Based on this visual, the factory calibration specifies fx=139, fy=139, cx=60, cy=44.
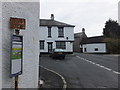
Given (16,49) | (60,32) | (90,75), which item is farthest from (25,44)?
(60,32)

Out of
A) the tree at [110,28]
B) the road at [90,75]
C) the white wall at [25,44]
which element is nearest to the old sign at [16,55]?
the white wall at [25,44]

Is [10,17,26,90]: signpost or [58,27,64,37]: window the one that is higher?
[58,27,64,37]: window

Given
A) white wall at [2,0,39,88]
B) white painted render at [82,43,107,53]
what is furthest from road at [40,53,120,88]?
white painted render at [82,43,107,53]

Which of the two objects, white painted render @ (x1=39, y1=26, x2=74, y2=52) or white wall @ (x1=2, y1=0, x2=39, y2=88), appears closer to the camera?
white wall @ (x1=2, y1=0, x2=39, y2=88)

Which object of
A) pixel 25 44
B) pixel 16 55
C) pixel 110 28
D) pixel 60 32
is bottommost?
pixel 16 55

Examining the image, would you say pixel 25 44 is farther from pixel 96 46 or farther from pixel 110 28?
pixel 110 28

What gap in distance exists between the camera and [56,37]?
28984 millimetres

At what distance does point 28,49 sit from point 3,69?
4.21 ft

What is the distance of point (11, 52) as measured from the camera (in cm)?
271

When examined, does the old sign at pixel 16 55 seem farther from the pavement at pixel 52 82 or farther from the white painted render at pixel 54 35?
the white painted render at pixel 54 35

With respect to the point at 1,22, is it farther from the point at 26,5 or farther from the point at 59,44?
the point at 59,44

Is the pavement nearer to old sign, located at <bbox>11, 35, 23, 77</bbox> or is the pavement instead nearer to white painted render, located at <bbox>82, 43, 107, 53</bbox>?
old sign, located at <bbox>11, 35, 23, 77</bbox>

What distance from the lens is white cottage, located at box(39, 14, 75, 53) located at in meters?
28.8

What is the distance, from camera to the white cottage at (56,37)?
28.8 m
